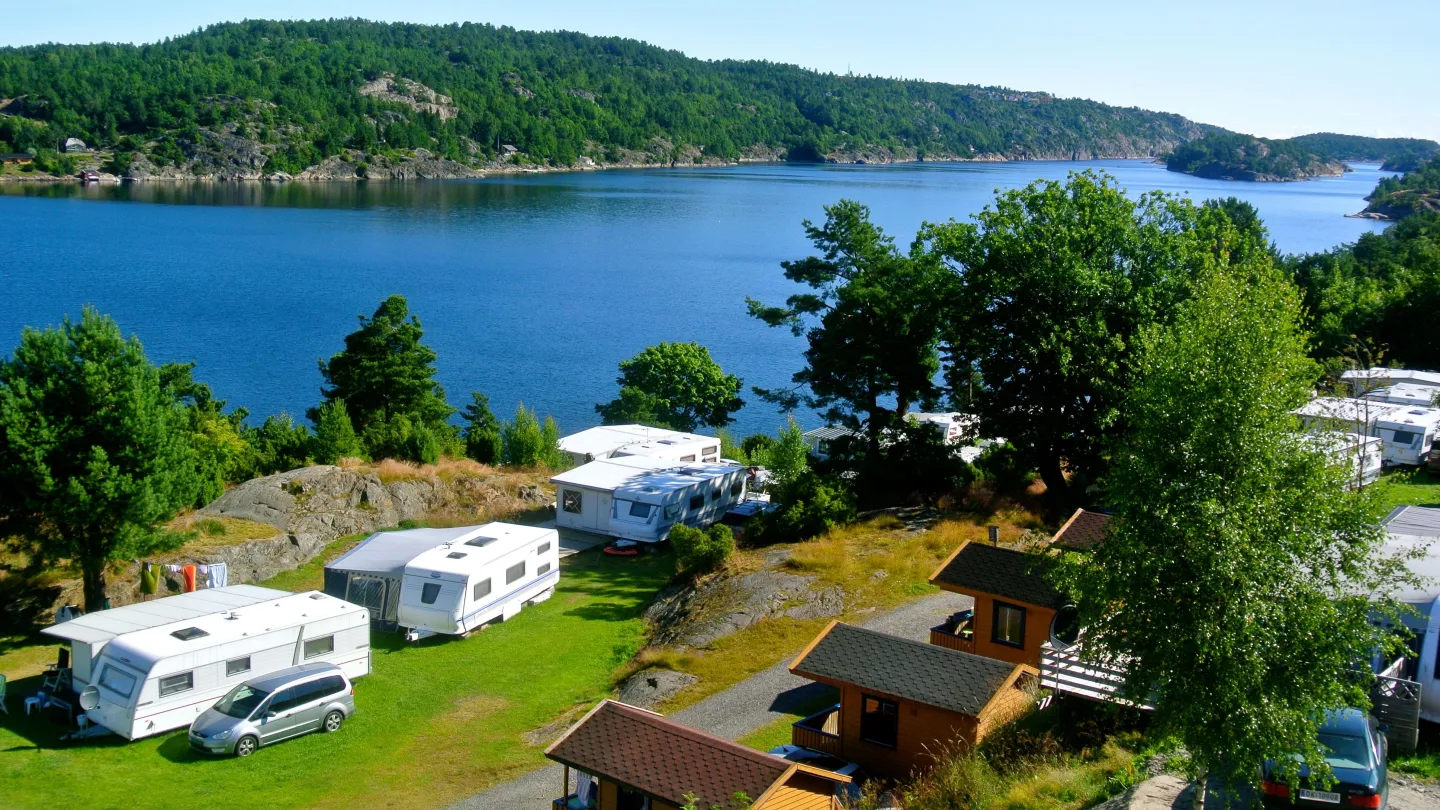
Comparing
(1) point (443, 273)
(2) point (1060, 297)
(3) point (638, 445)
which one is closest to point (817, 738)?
(2) point (1060, 297)

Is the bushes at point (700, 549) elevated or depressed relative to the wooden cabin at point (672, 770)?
depressed

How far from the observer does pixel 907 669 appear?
1444cm

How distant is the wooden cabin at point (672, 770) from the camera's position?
11047 millimetres

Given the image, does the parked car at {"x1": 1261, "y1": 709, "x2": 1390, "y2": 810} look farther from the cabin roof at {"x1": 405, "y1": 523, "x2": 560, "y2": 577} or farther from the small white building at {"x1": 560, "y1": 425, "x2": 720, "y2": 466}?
the small white building at {"x1": 560, "y1": 425, "x2": 720, "y2": 466}

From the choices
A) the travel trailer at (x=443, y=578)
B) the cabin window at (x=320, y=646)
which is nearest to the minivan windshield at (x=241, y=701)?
the cabin window at (x=320, y=646)

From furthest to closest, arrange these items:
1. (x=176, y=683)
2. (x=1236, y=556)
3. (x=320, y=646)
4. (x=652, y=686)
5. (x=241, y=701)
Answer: (x=320, y=646), (x=652, y=686), (x=176, y=683), (x=241, y=701), (x=1236, y=556)

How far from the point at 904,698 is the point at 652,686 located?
612cm

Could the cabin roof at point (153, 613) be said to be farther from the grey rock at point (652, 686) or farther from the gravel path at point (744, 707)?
the gravel path at point (744, 707)

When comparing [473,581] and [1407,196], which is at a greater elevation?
[1407,196]

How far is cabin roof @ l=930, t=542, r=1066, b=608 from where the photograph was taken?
16.5 meters

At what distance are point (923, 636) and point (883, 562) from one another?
451 centimetres

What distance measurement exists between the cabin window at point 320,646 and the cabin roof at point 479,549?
305cm

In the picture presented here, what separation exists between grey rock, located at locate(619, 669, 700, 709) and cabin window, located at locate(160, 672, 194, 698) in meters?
6.85

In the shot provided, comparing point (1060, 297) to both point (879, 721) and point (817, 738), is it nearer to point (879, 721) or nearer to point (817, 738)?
point (879, 721)
